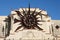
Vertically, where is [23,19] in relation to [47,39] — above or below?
above

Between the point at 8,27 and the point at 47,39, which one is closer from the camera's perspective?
the point at 47,39

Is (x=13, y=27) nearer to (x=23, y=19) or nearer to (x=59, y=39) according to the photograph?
(x=23, y=19)

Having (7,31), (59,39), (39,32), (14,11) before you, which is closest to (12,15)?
(14,11)

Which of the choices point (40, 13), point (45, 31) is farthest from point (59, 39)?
point (40, 13)

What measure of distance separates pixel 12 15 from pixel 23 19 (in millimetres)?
2838

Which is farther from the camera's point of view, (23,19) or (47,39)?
(23,19)

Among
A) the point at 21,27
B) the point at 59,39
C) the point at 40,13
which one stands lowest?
the point at 59,39

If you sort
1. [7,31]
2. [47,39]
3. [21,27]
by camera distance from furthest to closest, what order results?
[7,31], [21,27], [47,39]

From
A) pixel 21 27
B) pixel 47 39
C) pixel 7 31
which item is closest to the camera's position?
pixel 47 39

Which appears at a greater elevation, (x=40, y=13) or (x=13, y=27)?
(x=40, y=13)

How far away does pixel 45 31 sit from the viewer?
36.9 m

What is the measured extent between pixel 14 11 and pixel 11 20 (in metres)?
1.90

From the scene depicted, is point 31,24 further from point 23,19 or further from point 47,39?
point 47,39

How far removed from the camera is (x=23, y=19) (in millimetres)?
37000
